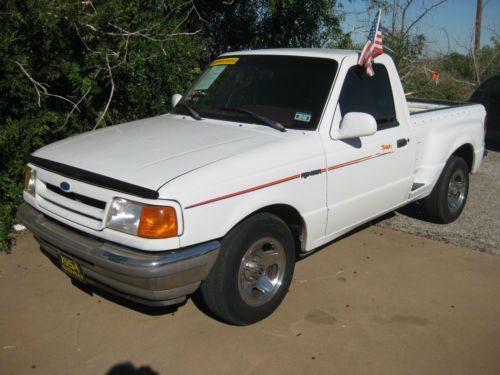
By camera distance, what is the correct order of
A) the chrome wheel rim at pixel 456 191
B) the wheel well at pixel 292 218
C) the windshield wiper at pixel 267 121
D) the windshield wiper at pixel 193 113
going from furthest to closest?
the chrome wheel rim at pixel 456 191
the windshield wiper at pixel 193 113
the windshield wiper at pixel 267 121
the wheel well at pixel 292 218

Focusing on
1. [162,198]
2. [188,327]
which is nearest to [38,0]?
[162,198]

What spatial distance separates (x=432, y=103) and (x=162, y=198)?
16.1 ft

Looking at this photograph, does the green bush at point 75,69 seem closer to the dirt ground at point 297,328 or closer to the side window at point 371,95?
the dirt ground at point 297,328

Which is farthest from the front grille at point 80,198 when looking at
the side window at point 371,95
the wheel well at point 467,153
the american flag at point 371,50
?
the wheel well at point 467,153

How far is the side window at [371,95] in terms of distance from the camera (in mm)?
4184

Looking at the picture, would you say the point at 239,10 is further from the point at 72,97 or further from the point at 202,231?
the point at 202,231

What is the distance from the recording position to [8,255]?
483cm

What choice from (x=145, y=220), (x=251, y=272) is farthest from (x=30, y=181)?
(x=251, y=272)

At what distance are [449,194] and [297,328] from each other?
9.99ft

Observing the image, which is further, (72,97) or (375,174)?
(72,97)

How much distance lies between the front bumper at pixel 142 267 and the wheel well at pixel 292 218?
0.67 meters

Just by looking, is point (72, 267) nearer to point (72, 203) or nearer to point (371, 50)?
point (72, 203)

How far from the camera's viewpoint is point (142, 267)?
114 inches

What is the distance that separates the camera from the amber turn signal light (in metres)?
2.93
